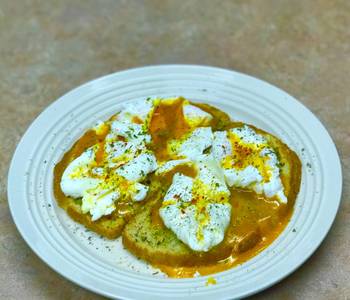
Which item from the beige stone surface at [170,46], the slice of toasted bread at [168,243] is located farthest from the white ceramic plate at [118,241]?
the beige stone surface at [170,46]

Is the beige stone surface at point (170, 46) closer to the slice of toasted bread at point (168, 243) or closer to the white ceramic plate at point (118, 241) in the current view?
the white ceramic plate at point (118, 241)

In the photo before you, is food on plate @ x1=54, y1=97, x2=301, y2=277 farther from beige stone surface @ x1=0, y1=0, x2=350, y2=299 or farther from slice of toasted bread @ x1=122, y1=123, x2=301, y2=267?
beige stone surface @ x1=0, y1=0, x2=350, y2=299

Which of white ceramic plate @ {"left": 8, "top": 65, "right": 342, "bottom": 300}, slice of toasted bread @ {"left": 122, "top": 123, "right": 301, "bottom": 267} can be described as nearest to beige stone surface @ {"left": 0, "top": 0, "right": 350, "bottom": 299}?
white ceramic plate @ {"left": 8, "top": 65, "right": 342, "bottom": 300}

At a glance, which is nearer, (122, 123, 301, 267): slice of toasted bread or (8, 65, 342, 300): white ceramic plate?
(8, 65, 342, 300): white ceramic plate

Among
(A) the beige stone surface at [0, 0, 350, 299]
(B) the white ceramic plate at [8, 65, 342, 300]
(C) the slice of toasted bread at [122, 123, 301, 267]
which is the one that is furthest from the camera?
(A) the beige stone surface at [0, 0, 350, 299]

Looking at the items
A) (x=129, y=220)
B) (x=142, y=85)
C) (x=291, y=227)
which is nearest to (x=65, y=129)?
(x=142, y=85)

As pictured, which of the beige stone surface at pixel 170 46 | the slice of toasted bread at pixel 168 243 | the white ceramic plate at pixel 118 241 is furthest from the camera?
the beige stone surface at pixel 170 46

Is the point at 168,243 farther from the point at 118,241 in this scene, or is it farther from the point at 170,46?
the point at 170,46
